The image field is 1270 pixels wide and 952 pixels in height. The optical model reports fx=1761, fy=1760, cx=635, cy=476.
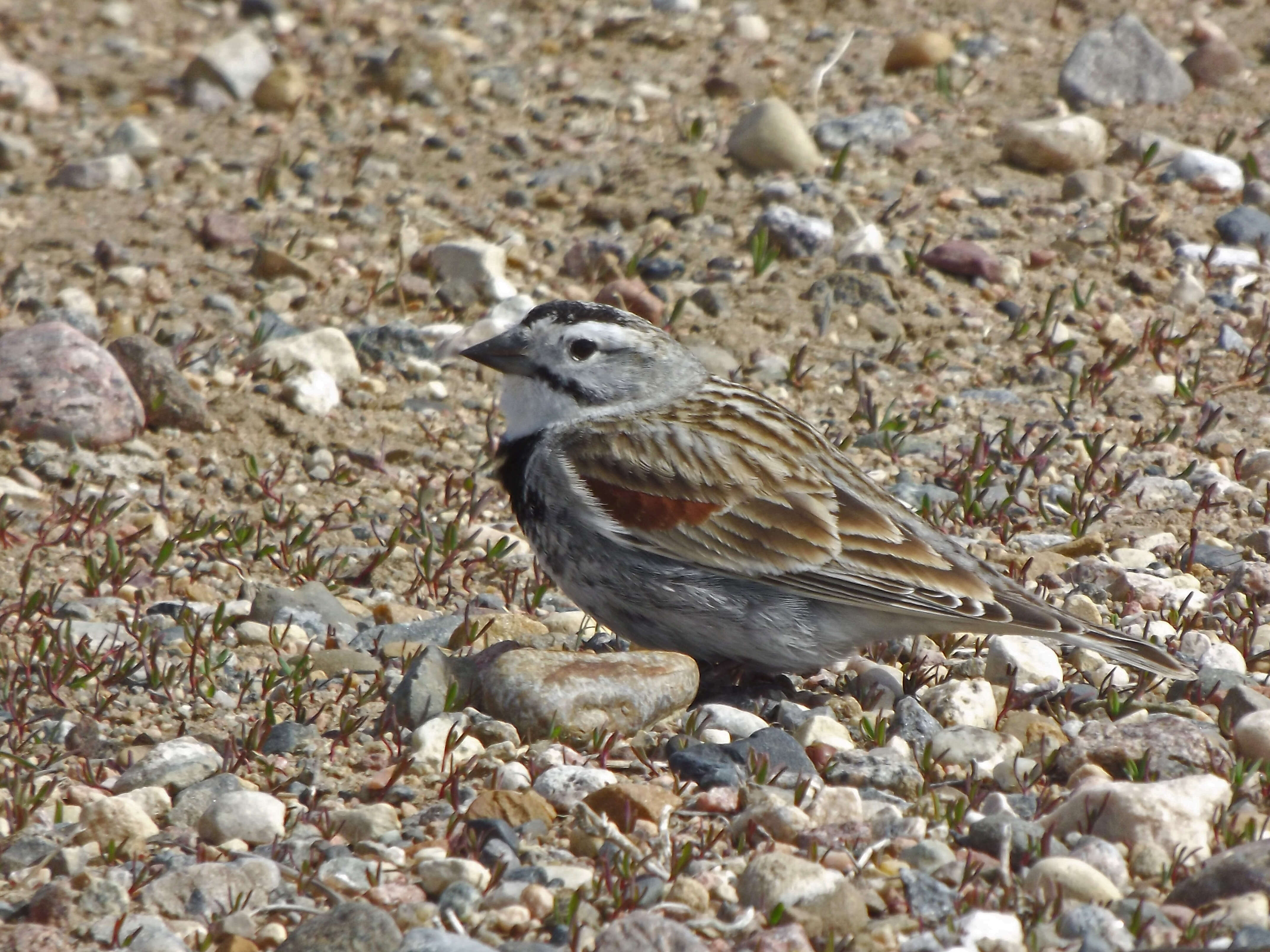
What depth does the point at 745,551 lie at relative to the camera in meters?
5.43

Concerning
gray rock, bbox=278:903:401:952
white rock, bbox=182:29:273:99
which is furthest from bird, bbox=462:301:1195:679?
white rock, bbox=182:29:273:99

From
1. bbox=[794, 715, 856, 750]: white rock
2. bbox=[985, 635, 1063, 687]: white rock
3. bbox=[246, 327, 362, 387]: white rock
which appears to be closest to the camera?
bbox=[794, 715, 856, 750]: white rock

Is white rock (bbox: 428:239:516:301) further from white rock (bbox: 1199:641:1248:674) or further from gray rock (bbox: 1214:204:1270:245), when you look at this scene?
white rock (bbox: 1199:641:1248:674)

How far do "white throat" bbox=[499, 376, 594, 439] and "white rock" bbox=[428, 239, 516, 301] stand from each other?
8.45ft

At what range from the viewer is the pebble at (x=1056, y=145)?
941 centimetres

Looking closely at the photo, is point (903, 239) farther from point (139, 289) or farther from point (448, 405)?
point (139, 289)

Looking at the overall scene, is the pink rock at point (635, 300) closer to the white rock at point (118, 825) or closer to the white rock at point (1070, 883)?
the white rock at point (118, 825)

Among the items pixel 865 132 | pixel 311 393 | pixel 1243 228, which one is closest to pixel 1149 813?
pixel 311 393

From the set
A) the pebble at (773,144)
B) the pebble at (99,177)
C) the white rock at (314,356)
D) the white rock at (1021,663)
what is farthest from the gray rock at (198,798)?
the pebble at (773,144)

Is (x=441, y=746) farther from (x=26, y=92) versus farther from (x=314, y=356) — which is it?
(x=26, y=92)

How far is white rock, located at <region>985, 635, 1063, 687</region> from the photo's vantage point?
544cm

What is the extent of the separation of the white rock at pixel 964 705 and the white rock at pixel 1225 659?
760 millimetres

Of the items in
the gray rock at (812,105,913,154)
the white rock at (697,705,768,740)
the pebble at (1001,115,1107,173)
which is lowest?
the white rock at (697,705,768,740)

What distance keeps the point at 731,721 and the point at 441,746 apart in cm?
85
